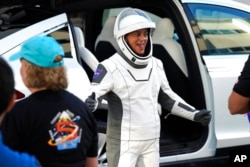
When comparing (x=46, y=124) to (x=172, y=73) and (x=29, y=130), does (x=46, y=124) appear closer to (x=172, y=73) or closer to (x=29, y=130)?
(x=29, y=130)

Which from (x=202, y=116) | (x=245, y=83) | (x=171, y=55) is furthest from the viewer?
(x=171, y=55)

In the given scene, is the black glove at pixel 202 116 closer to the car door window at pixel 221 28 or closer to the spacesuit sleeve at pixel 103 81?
the spacesuit sleeve at pixel 103 81

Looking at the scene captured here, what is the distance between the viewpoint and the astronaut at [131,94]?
3301mm

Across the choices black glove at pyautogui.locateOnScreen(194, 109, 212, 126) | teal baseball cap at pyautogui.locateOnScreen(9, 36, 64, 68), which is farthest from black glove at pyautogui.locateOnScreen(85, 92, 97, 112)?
teal baseball cap at pyautogui.locateOnScreen(9, 36, 64, 68)

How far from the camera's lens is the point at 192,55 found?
4176mm

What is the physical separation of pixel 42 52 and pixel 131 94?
4.10 ft

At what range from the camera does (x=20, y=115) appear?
209 cm

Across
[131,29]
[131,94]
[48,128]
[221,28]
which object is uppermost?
[131,29]

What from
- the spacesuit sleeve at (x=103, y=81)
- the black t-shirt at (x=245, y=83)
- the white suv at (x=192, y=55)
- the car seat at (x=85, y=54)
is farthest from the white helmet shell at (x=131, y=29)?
the black t-shirt at (x=245, y=83)

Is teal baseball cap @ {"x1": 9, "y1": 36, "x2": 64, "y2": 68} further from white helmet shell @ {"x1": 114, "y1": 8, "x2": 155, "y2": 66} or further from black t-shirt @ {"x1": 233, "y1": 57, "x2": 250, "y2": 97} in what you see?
white helmet shell @ {"x1": 114, "y1": 8, "x2": 155, "y2": 66}

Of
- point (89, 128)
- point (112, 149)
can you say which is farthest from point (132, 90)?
point (89, 128)

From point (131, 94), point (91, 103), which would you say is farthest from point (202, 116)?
point (91, 103)

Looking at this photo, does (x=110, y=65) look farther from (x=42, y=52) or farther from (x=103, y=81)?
(x=42, y=52)

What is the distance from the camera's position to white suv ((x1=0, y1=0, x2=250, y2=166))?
3.98 meters
